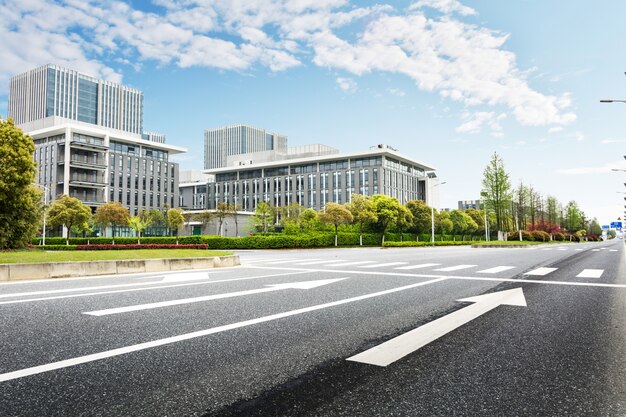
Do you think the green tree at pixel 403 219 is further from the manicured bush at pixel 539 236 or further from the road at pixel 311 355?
the road at pixel 311 355

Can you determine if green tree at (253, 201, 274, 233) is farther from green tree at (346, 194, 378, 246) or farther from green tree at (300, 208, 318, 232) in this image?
green tree at (346, 194, 378, 246)

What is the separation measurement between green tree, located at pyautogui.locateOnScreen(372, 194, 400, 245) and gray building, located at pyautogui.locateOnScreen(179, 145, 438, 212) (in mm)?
30506

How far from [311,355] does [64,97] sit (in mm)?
180267

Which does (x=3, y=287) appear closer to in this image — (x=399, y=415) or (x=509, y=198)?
(x=399, y=415)

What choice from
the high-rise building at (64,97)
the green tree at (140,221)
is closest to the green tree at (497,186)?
the green tree at (140,221)

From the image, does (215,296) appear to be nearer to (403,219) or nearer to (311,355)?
(311,355)

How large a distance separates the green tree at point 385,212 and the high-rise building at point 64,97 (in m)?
132

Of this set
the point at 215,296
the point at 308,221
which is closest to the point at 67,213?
the point at 308,221

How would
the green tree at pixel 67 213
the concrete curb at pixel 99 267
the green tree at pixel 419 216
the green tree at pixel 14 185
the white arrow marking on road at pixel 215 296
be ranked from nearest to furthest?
the white arrow marking on road at pixel 215 296 → the concrete curb at pixel 99 267 → the green tree at pixel 14 185 → the green tree at pixel 67 213 → the green tree at pixel 419 216

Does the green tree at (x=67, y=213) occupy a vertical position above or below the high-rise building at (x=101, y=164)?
below

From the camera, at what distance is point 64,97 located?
154875 mm

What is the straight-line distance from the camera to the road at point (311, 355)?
2881 mm

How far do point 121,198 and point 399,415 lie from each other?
90.0 m

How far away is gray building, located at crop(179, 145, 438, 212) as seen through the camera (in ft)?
298
